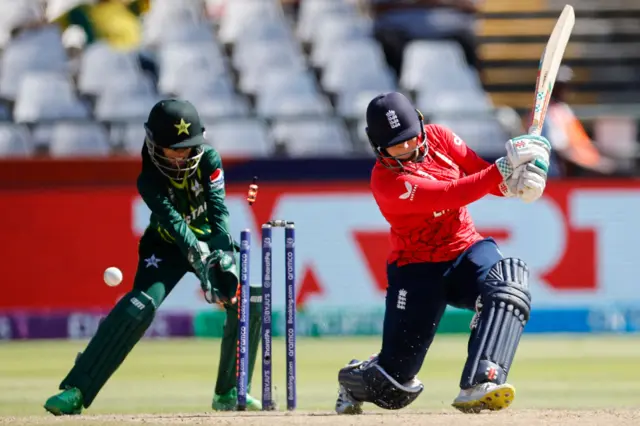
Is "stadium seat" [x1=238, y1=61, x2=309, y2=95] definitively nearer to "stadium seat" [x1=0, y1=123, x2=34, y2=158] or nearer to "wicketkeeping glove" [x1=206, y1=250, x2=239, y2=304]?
"stadium seat" [x1=0, y1=123, x2=34, y2=158]

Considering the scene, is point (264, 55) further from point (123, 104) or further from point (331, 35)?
point (123, 104)

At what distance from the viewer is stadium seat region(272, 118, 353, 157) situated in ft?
44.2

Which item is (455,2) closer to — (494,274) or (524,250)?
(524,250)

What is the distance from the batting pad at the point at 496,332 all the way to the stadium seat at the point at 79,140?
7.36 meters

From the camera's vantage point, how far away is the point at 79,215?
41.7ft

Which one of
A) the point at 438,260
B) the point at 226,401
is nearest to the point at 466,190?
the point at 438,260

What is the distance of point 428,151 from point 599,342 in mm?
5692

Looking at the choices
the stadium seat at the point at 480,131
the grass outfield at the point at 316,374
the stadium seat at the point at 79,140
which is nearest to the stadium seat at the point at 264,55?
the stadium seat at the point at 79,140

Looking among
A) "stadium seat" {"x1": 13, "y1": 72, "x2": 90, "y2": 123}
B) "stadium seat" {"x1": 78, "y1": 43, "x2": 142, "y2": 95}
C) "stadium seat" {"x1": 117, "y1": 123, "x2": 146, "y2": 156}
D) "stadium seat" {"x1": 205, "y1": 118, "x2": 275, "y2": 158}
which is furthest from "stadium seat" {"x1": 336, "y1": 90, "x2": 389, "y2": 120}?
"stadium seat" {"x1": 13, "y1": 72, "x2": 90, "y2": 123}

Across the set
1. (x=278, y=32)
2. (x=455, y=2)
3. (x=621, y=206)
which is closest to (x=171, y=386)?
(x=621, y=206)

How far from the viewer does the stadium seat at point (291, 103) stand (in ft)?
50.0

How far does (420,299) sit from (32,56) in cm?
995

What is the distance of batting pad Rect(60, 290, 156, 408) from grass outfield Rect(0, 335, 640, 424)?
32cm

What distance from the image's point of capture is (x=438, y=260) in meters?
7.01
